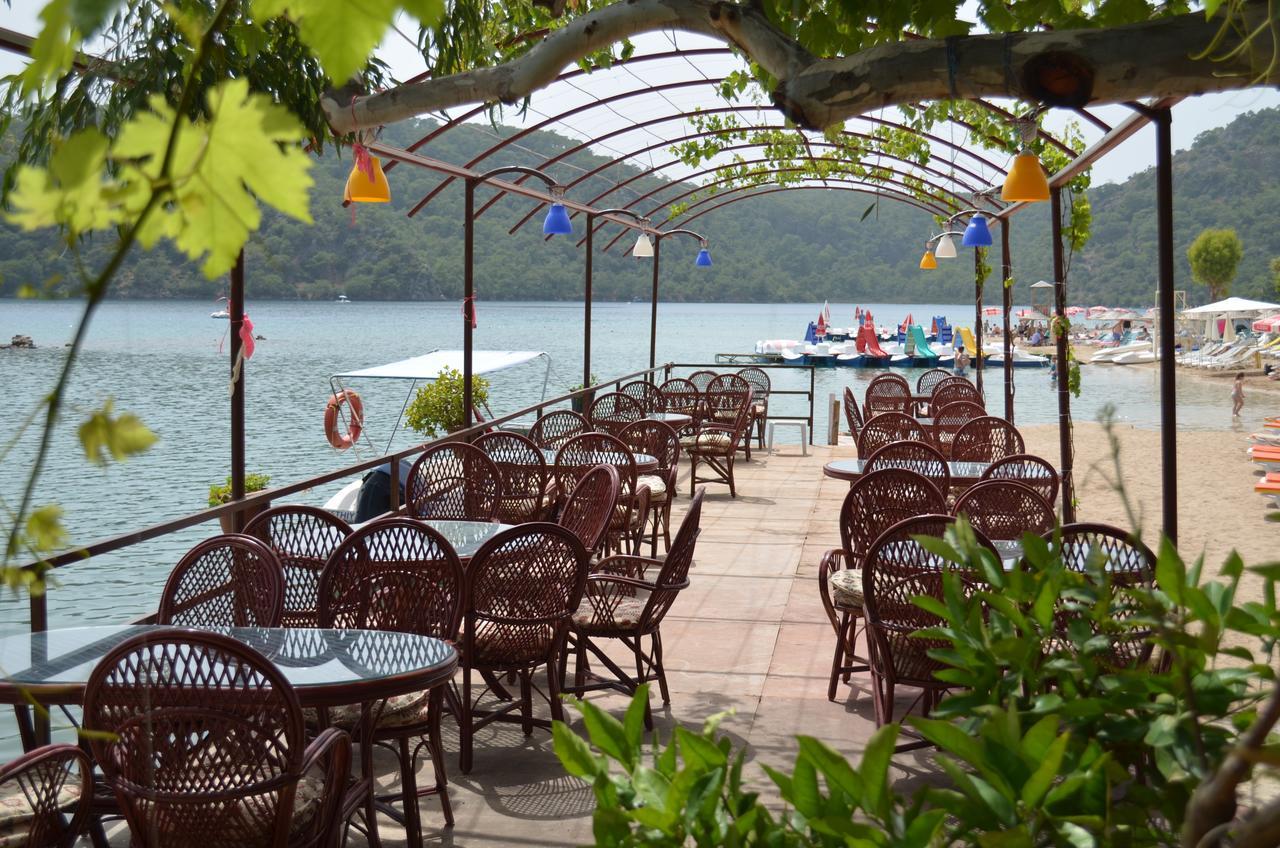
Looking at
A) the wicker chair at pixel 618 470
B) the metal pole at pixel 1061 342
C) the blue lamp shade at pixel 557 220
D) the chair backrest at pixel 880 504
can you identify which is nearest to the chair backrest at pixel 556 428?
the wicker chair at pixel 618 470

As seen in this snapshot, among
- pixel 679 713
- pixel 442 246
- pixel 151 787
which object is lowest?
pixel 679 713

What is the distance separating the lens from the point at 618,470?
6.55m

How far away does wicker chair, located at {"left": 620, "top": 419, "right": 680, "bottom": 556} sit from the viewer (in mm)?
8000

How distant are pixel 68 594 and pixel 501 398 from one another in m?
29.6

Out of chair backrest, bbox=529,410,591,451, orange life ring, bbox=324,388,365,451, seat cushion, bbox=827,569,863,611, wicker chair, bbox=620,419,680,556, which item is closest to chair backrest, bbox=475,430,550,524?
wicker chair, bbox=620,419,680,556

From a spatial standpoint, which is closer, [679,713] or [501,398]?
[679,713]

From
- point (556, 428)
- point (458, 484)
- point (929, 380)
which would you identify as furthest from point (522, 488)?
point (929, 380)

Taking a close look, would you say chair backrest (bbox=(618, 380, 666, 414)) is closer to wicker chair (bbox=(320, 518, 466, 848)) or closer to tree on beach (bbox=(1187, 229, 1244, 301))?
wicker chair (bbox=(320, 518, 466, 848))

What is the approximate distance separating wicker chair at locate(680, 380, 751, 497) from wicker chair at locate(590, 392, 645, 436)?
1.83ft

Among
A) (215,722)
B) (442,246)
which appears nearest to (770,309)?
(442,246)

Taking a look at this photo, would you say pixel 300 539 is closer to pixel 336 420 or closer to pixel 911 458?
pixel 911 458

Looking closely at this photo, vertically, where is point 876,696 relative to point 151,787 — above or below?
below

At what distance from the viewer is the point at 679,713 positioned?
192 inches

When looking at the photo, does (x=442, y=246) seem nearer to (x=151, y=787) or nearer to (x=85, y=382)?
(x=85, y=382)
